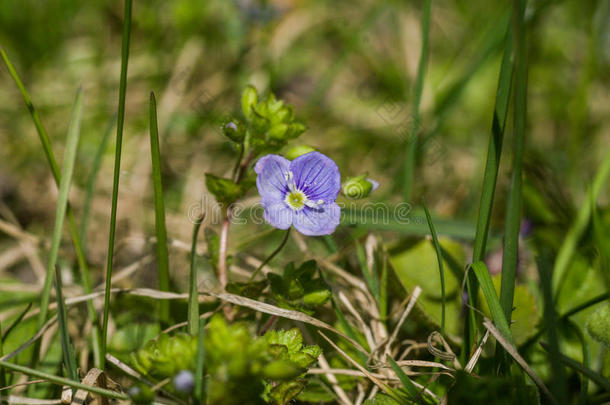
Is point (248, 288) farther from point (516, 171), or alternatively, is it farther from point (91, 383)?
point (516, 171)

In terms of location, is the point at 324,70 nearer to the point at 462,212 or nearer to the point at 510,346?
the point at 462,212

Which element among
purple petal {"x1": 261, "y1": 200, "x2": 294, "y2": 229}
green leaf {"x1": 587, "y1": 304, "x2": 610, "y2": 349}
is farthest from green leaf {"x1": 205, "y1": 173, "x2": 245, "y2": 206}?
green leaf {"x1": 587, "y1": 304, "x2": 610, "y2": 349}

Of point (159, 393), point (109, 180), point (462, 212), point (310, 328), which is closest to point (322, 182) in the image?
point (310, 328)

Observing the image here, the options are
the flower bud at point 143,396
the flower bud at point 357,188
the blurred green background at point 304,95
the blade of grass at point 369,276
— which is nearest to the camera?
the flower bud at point 143,396

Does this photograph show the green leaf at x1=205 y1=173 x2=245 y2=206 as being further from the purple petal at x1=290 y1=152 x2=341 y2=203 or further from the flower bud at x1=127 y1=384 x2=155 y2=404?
the flower bud at x1=127 y1=384 x2=155 y2=404

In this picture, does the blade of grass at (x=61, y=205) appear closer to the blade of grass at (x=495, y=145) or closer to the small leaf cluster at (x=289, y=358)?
the small leaf cluster at (x=289, y=358)

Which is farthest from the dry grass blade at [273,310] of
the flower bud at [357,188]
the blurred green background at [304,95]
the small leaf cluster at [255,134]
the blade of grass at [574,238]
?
the blade of grass at [574,238]

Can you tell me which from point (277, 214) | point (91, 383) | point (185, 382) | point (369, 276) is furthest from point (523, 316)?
point (91, 383)
